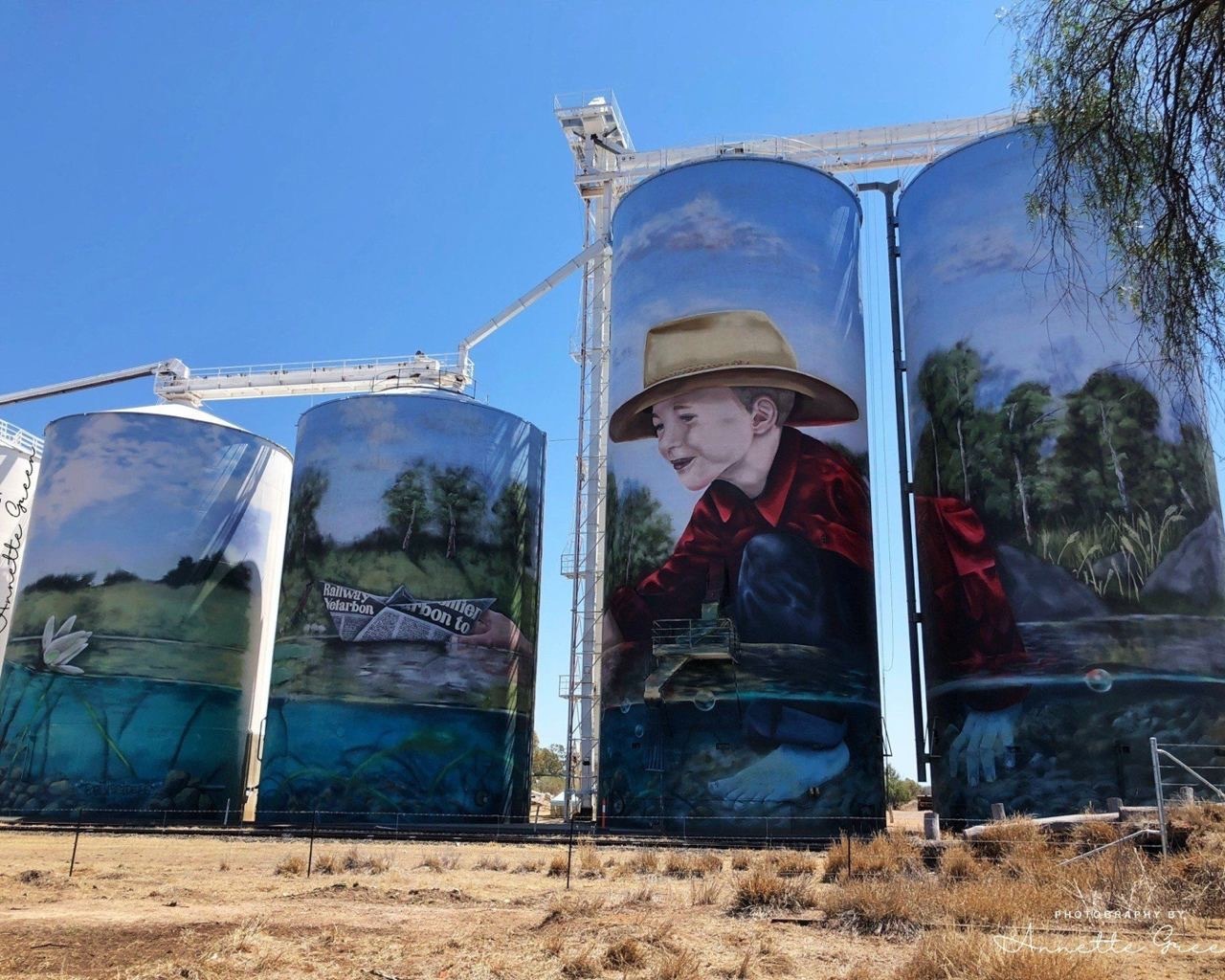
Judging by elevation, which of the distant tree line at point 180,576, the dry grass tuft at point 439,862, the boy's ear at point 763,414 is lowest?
the dry grass tuft at point 439,862

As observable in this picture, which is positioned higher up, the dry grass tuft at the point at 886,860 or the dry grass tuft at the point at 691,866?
the dry grass tuft at the point at 886,860

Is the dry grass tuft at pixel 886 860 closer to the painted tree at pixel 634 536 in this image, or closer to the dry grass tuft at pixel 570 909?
the dry grass tuft at pixel 570 909

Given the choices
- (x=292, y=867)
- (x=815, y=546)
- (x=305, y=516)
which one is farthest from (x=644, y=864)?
(x=305, y=516)

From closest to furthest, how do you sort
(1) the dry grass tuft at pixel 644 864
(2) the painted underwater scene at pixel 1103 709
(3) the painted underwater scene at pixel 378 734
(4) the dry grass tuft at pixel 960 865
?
(4) the dry grass tuft at pixel 960 865, (1) the dry grass tuft at pixel 644 864, (2) the painted underwater scene at pixel 1103 709, (3) the painted underwater scene at pixel 378 734

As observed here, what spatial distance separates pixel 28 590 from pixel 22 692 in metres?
4.09

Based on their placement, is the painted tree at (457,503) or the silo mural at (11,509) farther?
the silo mural at (11,509)

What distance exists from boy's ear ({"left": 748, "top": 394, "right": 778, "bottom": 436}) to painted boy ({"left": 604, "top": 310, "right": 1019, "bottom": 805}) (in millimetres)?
31

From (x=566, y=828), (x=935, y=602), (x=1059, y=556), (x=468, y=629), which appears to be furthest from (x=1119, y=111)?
(x=468, y=629)

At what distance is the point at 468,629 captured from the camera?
132 ft

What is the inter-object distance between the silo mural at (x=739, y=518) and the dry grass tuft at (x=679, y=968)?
21.1 m

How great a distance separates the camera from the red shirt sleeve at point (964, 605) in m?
30.8

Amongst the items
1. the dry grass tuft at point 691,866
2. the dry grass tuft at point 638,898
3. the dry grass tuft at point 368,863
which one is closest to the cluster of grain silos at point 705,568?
the dry grass tuft at point 691,866

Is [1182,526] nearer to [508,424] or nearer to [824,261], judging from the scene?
[824,261]

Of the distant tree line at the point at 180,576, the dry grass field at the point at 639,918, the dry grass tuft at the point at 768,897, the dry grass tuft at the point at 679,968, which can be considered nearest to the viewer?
the dry grass tuft at the point at 679,968
